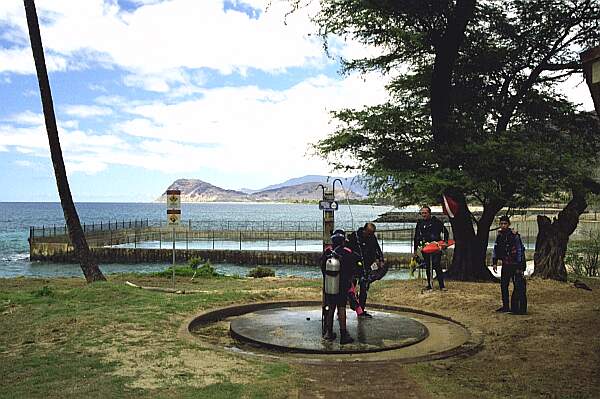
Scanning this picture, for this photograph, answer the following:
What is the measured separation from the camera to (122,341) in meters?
8.14

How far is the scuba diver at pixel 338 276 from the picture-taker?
26.1 feet

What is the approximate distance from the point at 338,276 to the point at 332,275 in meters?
0.10

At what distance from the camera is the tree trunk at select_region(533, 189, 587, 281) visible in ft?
53.0

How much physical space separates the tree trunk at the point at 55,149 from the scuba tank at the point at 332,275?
9.97 meters

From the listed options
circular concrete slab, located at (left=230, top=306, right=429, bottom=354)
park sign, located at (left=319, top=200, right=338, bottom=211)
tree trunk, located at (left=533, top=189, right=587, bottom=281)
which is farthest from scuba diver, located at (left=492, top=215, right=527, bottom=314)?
tree trunk, located at (left=533, top=189, right=587, bottom=281)

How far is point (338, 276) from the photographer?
799 centimetres

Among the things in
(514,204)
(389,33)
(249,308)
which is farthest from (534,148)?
(249,308)

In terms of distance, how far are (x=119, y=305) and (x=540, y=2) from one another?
13.5 m

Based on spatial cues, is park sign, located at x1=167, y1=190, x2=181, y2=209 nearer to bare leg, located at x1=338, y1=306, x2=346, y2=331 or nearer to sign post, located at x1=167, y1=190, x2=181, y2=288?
sign post, located at x1=167, y1=190, x2=181, y2=288

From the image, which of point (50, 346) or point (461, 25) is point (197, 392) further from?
point (461, 25)

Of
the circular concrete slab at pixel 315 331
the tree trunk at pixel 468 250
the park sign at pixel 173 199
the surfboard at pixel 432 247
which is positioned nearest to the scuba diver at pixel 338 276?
the circular concrete slab at pixel 315 331

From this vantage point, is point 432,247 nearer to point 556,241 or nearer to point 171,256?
point 556,241

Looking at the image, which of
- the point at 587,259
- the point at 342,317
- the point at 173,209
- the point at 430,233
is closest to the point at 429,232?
the point at 430,233

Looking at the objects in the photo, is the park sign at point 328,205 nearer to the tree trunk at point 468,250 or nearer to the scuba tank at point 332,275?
the scuba tank at point 332,275
